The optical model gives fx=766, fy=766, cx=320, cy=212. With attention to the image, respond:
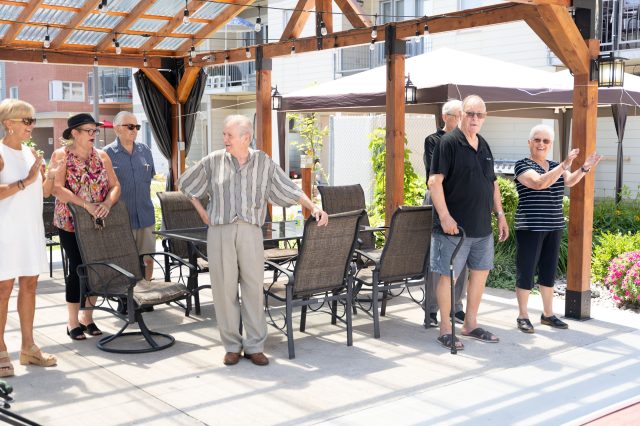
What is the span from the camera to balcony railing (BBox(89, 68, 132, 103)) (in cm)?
3347

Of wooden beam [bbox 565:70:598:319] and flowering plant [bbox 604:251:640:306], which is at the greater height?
wooden beam [bbox 565:70:598:319]

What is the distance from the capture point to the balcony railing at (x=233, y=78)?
26078 millimetres

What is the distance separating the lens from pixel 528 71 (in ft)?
30.8

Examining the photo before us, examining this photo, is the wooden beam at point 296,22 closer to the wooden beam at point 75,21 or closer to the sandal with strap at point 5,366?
the wooden beam at point 75,21

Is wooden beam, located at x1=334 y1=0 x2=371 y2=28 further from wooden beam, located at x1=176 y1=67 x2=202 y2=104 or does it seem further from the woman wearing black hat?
the woman wearing black hat

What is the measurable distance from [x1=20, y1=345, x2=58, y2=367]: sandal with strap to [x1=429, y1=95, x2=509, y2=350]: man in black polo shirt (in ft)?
8.71

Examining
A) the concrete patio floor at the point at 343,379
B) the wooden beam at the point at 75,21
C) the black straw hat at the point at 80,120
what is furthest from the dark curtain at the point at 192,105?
the black straw hat at the point at 80,120

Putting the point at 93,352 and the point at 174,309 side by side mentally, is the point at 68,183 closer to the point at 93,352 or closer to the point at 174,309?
the point at 93,352

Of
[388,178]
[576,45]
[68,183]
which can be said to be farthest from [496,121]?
[68,183]

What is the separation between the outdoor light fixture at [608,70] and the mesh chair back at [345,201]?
7.99 feet

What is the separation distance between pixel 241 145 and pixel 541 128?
7.57ft

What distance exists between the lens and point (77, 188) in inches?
214

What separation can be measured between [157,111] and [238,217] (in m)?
6.97

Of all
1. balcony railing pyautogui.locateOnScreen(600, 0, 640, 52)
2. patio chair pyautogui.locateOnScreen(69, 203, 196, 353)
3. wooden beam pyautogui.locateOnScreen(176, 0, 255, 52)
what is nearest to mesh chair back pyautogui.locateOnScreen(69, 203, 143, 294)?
patio chair pyautogui.locateOnScreen(69, 203, 196, 353)
